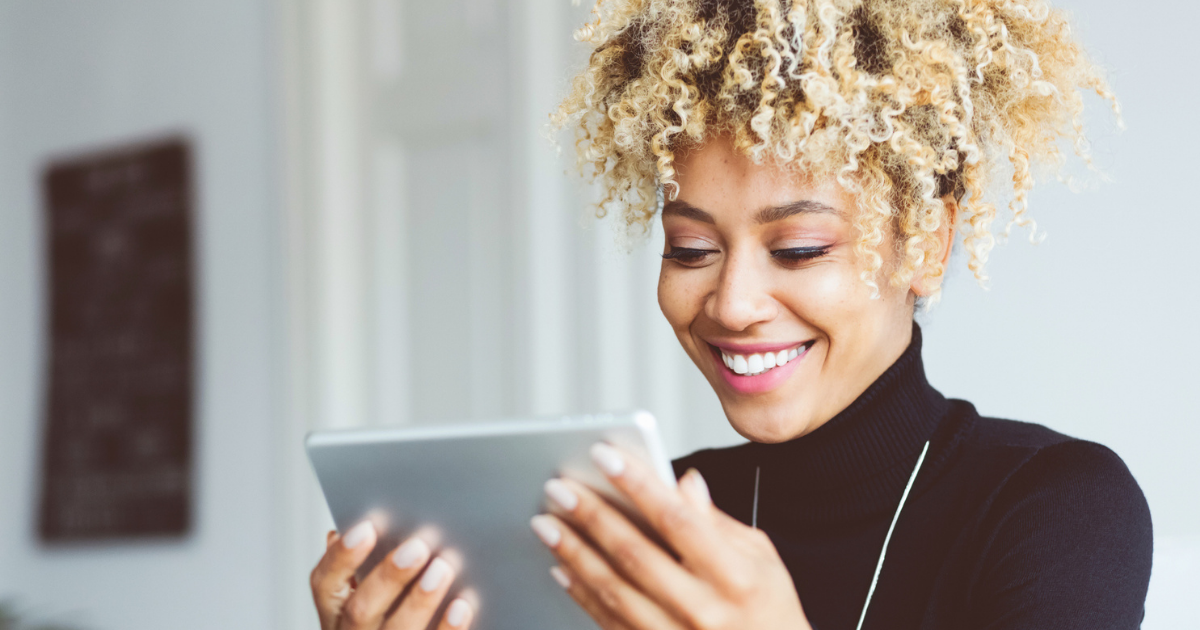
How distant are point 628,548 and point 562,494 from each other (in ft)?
0.21

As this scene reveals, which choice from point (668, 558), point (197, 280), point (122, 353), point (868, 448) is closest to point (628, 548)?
point (668, 558)

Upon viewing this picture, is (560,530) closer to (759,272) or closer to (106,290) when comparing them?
(759,272)

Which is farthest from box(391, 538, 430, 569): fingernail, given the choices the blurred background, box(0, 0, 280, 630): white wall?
box(0, 0, 280, 630): white wall

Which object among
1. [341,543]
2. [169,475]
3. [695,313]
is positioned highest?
[695,313]

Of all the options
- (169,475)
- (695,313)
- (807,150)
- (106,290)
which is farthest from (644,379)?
(106,290)

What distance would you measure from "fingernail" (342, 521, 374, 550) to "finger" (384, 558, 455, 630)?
0.06m

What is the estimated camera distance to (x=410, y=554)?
2.95ft

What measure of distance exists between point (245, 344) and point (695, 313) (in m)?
1.94

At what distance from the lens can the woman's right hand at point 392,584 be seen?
0.91m

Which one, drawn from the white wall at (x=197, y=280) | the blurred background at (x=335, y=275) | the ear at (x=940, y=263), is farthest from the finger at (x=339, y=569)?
the white wall at (x=197, y=280)

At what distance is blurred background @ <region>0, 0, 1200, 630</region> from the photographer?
1.70 m

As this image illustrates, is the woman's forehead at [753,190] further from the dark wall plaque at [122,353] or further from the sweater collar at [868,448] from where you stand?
the dark wall plaque at [122,353]

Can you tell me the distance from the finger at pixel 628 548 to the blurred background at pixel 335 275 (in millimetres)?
1033

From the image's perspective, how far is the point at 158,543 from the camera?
2854mm
